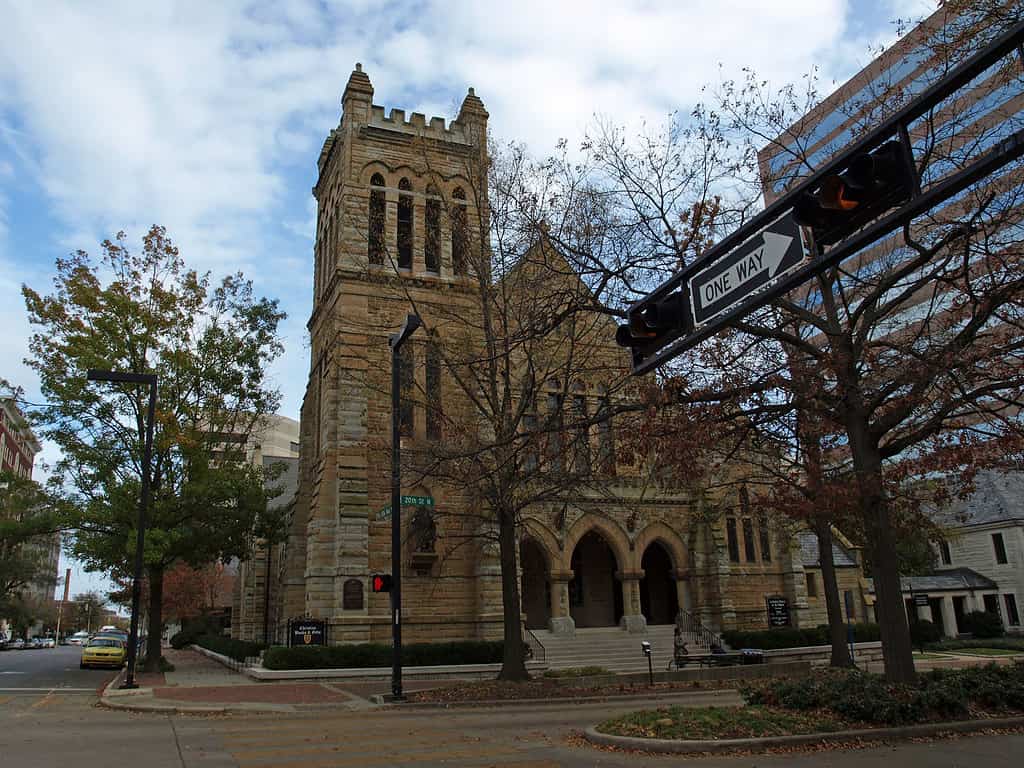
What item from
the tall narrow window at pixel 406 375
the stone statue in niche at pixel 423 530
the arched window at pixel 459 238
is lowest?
the stone statue in niche at pixel 423 530

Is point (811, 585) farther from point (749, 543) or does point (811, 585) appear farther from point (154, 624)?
point (154, 624)

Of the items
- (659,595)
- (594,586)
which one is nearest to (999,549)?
(659,595)

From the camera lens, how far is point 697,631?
30.0m

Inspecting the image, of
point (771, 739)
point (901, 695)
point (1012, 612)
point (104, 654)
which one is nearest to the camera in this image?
point (771, 739)

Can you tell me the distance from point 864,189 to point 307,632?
74.0ft

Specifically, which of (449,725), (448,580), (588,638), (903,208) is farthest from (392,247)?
(903,208)

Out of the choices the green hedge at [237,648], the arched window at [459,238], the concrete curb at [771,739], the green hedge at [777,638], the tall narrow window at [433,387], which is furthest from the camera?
the green hedge at [237,648]

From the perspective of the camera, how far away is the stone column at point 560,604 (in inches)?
1102

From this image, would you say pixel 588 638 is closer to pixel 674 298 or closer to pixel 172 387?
pixel 172 387

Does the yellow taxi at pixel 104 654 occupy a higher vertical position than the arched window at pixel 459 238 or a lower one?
lower

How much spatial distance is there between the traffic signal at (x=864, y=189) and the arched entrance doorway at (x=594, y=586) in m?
26.7

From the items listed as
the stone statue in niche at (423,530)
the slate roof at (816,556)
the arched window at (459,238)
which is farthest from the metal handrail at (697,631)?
the arched window at (459,238)

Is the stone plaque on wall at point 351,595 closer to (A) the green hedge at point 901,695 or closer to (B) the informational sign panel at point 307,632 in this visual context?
(B) the informational sign panel at point 307,632

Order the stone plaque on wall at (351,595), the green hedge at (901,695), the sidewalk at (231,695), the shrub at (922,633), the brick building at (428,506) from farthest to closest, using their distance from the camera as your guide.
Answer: the shrub at (922,633), the brick building at (428,506), the stone plaque on wall at (351,595), the sidewalk at (231,695), the green hedge at (901,695)
